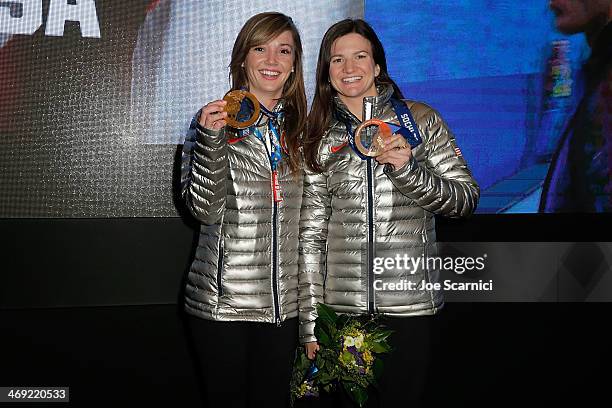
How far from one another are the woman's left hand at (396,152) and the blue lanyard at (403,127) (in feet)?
0.24

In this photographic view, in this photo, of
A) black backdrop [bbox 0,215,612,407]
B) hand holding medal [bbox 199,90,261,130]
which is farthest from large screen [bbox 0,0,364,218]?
hand holding medal [bbox 199,90,261,130]

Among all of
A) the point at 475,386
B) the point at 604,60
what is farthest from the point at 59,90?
the point at 604,60

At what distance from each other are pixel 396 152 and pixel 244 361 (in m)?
0.84

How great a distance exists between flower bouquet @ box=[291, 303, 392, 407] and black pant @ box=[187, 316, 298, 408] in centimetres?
12

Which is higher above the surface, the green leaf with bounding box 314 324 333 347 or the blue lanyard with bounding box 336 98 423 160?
the blue lanyard with bounding box 336 98 423 160

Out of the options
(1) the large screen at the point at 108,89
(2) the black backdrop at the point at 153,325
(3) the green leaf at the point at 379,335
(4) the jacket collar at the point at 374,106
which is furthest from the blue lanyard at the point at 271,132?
(2) the black backdrop at the point at 153,325

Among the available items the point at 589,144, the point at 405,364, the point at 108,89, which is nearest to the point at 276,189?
the point at 405,364

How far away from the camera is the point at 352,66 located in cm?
229

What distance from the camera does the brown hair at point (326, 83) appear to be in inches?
91.0

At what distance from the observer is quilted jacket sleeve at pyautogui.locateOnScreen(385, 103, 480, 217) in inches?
86.8

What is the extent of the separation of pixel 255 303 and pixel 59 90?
7.57 feet

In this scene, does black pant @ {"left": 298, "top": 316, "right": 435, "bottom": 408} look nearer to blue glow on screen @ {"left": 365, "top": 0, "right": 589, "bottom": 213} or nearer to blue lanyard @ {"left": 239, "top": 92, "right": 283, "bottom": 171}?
blue lanyard @ {"left": 239, "top": 92, "right": 283, "bottom": 171}

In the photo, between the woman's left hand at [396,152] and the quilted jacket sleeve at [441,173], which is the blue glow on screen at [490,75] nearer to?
the quilted jacket sleeve at [441,173]

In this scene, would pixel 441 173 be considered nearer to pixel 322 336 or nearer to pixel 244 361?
pixel 322 336
